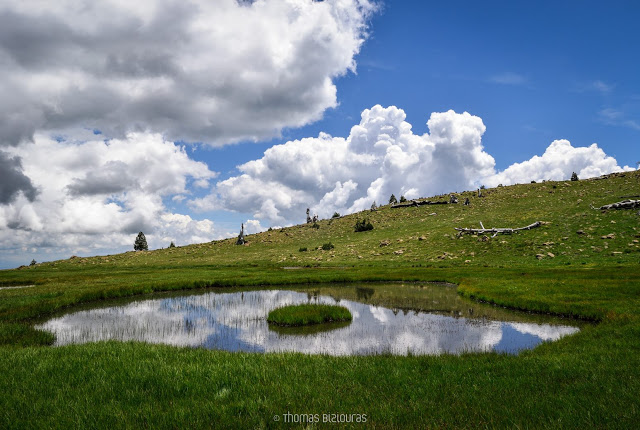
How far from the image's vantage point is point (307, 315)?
21.3 meters

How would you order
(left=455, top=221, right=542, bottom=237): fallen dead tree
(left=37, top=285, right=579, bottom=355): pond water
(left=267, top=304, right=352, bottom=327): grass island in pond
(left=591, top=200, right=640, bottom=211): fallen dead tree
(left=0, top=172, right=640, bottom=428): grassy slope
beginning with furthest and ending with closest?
(left=455, top=221, right=542, bottom=237): fallen dead tree < (left=591, top=200, right=640, bottom=211): fallen dead tree < (left=267, top=304, right=352, bottom=327): grass island in pond < (left=37, top=285, right=579, bottom=355): pond water < (left=0, top=172, right=640, bottom=428): grassy slope

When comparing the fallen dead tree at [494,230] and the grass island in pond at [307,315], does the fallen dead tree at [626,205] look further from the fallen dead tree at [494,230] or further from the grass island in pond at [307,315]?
the grass island in pond at [307,315]

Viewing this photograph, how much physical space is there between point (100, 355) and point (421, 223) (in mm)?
74474

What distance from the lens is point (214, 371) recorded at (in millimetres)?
9969

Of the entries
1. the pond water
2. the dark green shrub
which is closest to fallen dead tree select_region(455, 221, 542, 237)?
the dark green shrub

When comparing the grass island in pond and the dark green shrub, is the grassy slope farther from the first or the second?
the dark green shrub

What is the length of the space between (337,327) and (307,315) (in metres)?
2.42

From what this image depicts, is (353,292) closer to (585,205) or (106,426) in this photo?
(106,426)

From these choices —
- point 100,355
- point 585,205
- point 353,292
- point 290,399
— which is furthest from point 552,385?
point 585,205

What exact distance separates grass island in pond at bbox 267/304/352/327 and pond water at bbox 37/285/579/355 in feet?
2.79

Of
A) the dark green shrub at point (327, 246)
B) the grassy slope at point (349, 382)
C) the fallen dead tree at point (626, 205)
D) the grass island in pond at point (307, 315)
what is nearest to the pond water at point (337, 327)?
the grass island in pond at point (307, 315)

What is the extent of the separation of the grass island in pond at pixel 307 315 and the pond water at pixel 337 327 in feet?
2.79

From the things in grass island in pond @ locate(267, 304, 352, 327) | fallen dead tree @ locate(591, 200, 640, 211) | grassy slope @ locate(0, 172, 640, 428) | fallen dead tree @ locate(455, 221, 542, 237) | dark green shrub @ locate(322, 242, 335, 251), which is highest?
fallen dead tree @ locate(591, 200, 640, 211)

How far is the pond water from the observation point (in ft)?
52.0
